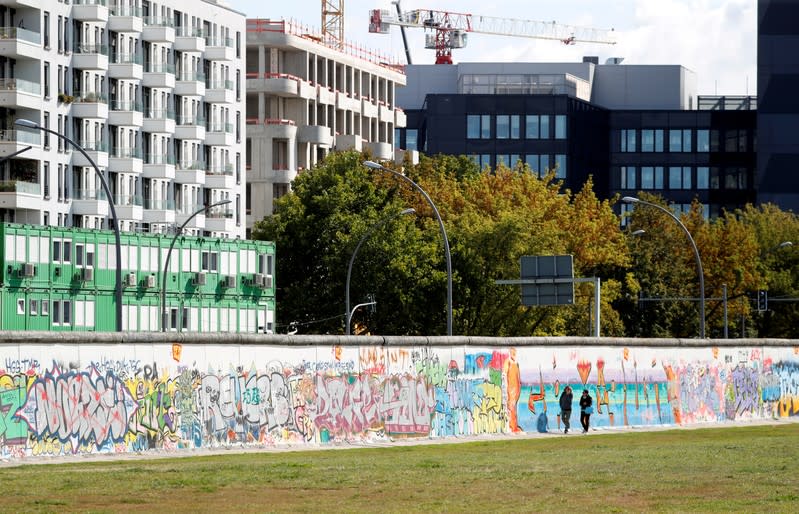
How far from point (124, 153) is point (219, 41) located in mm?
15058

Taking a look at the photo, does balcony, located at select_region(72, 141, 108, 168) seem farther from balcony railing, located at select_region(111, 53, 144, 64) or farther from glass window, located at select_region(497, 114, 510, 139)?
glass window, located at select_region(497, 114, 510, 139)

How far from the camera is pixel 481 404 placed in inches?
1935

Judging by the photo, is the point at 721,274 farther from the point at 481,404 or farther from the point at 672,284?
the point at 481,404

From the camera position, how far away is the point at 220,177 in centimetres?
12088

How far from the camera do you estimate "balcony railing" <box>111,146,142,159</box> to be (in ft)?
358

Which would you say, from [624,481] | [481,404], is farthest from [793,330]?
[624,481]

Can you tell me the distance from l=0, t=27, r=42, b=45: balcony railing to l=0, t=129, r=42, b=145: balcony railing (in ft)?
16.5

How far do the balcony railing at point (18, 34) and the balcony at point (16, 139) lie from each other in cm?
504

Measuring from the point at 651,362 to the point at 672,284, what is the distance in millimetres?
38891

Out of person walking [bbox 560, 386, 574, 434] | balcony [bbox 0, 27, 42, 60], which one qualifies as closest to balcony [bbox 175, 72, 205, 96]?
balcony [bbox 0, 27, 42, 60]

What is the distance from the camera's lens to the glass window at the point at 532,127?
544 ft

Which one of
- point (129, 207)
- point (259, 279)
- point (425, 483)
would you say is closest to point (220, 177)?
point (129, 207)

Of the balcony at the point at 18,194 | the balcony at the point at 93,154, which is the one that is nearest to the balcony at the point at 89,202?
the balcony at the point at 93,154

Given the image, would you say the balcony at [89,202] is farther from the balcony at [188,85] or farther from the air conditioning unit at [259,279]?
the balcony at [188,85]
